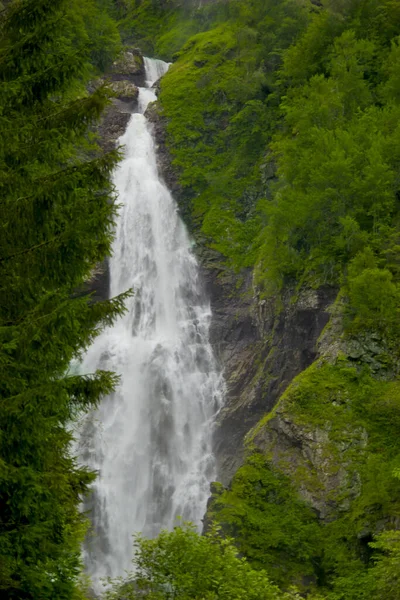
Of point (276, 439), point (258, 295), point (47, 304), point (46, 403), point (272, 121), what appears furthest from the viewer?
point (272, 121)

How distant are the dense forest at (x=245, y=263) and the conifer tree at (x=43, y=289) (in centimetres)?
3

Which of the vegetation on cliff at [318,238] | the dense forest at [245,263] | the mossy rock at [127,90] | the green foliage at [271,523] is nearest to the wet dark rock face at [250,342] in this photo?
the dense forest at [245,263]

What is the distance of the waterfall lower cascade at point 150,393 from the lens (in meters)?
23.4

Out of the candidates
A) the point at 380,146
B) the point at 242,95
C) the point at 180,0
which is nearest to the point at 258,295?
the point at 380,146

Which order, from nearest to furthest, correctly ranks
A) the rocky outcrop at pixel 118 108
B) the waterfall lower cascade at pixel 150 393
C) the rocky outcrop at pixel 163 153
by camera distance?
1. the waterfall lower cascade at pixel 150 393
2. the rocky outcrop at pixel 118 108
3. the rocky outcrop at pixel 163 153

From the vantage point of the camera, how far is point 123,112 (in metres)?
43.0

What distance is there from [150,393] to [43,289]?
2035cm

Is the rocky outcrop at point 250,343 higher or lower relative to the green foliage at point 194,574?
higher

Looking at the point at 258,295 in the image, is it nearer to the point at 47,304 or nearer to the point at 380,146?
the point at 380,146

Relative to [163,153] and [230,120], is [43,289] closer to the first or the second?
[163,153]

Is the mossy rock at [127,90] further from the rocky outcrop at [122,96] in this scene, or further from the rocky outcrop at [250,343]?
the rocky outcrop at [250,343]

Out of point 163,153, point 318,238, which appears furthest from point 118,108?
point 318,238

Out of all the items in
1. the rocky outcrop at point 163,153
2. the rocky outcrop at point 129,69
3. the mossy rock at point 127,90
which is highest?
the rocky outcrop at point 129,69

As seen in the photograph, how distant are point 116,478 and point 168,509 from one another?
269 cm
